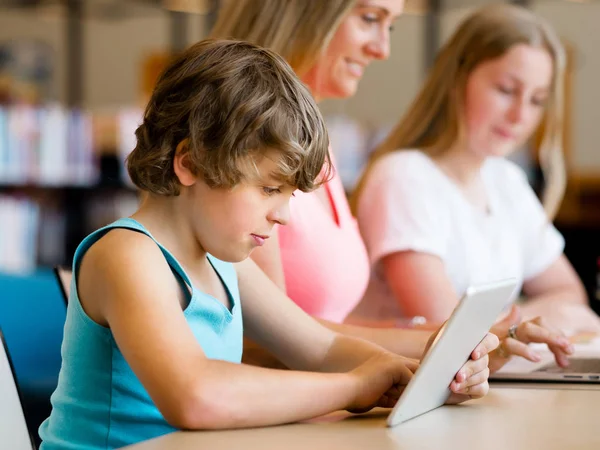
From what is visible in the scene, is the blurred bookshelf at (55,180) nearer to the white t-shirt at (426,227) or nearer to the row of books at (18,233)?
the row of books at (18,233)

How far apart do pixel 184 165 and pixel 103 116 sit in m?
4.54

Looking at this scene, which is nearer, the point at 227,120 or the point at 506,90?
the point at 227,120

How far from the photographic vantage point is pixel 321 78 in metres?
1.80

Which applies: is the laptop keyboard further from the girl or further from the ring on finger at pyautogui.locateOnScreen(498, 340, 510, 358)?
the girl

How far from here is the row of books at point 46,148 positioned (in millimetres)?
4867

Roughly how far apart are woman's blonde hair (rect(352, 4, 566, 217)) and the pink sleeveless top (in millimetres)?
464

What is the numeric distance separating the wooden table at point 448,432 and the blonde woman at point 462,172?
0.78 meters

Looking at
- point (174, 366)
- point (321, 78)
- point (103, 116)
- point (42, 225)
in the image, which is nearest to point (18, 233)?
point (42, 225)

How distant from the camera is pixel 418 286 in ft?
6.43

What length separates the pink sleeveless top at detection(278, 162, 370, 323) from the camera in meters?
1.68

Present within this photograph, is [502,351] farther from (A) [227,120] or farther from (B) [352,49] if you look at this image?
(B) [352,49]

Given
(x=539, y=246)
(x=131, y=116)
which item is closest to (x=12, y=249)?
(x=131, y=116)

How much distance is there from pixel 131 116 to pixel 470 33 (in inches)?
131

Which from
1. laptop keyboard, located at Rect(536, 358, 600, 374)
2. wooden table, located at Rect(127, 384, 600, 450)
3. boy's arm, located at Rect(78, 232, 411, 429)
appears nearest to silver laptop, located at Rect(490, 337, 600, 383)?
laptop keyboard, located at Rect(536, 358, 600, 374)
